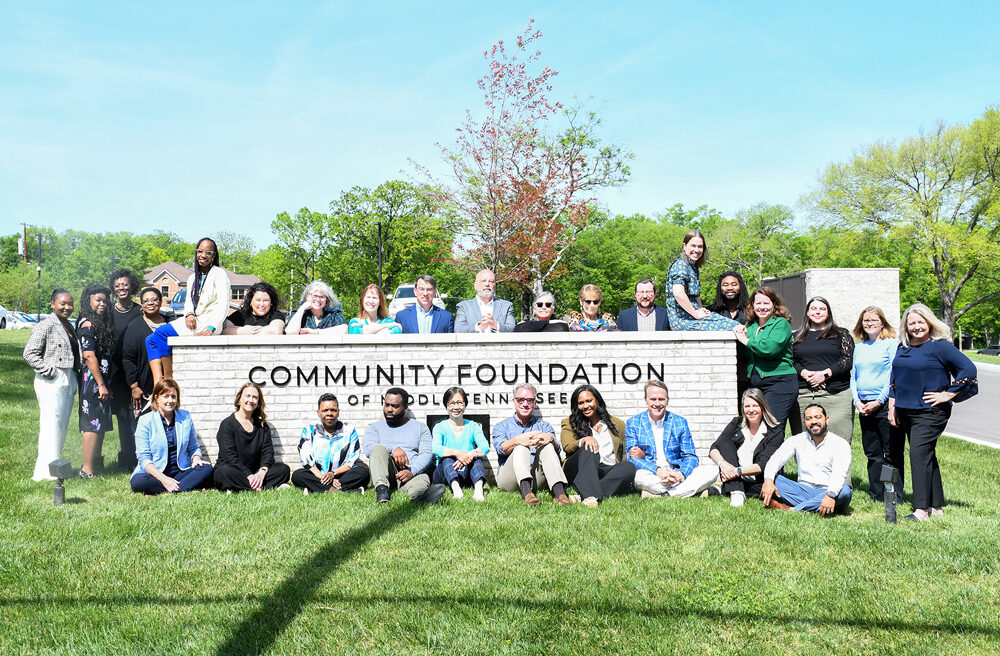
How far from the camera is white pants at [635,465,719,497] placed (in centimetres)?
732

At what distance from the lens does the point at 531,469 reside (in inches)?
301

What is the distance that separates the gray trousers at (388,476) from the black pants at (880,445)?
4.16 metres

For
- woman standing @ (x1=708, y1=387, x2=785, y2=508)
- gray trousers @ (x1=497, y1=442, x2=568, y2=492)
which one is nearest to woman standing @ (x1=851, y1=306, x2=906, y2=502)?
woman standing @ (x1=708, y1=387, x2=785, y2=508)

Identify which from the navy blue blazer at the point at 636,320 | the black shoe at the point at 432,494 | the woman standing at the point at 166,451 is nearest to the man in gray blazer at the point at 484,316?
the navy blue blazer at the point at 636,320

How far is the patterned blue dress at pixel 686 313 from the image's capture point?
8062 mm

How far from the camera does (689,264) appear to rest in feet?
25.8

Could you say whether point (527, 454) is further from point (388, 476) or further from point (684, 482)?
point (684, 482)

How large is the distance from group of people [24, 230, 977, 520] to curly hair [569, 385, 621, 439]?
0.05 ft

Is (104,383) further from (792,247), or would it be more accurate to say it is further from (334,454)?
(792,247)

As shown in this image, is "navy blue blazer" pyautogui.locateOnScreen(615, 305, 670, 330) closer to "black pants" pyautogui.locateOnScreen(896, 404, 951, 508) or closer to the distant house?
"black pants" pyautogui.locateOnScreen(896, 404, 951, 508)

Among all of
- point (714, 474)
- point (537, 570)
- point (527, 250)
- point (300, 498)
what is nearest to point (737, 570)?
point (537, 570)

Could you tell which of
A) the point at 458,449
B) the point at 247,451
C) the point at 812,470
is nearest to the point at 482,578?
the point at 458,449

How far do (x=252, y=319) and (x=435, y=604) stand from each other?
5368 mm

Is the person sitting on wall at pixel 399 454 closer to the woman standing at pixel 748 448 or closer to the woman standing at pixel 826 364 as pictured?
the woman standing at pixel 748 448
